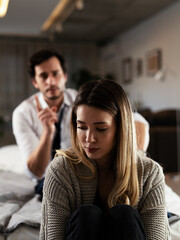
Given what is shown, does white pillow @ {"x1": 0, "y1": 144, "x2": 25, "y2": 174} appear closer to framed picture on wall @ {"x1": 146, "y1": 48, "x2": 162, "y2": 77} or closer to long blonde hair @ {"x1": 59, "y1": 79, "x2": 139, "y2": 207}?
long blonde hair @ {"x1": 59, "y1": 79, "x2": 139, "y2": 207}

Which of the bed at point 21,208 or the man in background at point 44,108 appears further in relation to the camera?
the man in background at point 44,108

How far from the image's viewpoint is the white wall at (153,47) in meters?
5.60

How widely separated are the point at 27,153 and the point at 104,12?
4.32m

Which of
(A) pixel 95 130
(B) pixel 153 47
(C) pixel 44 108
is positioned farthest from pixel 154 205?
(B) pixel 153 47

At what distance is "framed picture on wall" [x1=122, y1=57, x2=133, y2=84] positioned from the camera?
7.25 m

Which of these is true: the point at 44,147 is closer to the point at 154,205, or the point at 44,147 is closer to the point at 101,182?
the point at 101,182

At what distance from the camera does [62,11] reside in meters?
6.15

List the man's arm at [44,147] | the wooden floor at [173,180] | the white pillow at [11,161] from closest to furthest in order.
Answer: the man's arm at [44,147] → the white pillow at [11,161] → the wooden floor at [173,180]

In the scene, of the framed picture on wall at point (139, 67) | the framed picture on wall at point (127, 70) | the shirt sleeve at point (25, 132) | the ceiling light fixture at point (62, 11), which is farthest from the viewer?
the framed picture on wall at point (127, 70)

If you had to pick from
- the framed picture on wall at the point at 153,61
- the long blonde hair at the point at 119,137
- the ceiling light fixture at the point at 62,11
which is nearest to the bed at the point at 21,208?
the long blonde hair at the point at 119,137

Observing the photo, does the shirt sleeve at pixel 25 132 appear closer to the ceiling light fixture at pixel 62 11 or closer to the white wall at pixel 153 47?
the white wall at pixel 153 47

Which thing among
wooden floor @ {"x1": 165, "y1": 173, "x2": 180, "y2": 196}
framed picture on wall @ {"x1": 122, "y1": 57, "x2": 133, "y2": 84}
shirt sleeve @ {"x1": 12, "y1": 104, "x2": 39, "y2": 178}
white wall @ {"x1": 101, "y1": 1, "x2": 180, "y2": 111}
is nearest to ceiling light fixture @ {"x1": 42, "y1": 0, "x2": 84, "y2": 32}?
white wall @ {"x1": 101, "y1": 1, "x2": 180, "y2": 111}

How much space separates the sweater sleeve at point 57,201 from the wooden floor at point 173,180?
2695mm

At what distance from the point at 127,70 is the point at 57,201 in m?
6.30
